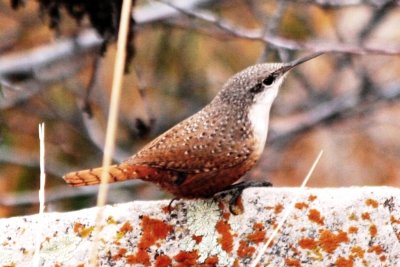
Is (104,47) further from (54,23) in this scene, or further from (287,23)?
(287,23)

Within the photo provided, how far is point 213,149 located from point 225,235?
344 mm

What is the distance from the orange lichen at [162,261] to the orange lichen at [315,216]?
44 cm

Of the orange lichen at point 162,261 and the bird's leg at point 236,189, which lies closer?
the orange lichen at point 162,261

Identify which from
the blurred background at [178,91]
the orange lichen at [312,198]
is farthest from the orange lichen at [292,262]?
the blurred background at [178,91]

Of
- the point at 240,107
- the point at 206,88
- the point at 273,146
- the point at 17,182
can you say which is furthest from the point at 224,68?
the point at 240,107

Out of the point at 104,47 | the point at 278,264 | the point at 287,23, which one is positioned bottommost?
the point at 278,264

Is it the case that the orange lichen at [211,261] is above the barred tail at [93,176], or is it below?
below

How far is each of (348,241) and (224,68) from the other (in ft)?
16.8

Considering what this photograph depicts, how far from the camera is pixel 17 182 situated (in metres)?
6.76

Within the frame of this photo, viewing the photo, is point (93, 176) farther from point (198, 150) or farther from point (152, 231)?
point (198, 150)

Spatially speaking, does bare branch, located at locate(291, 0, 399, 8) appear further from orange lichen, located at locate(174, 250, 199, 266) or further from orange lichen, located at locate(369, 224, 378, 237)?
orange lichen, located at locate(174, 250, 199, 266)

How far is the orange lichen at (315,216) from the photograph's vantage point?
2.87 meters

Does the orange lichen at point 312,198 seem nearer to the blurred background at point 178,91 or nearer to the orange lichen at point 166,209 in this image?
the orange lichen at point 166,209

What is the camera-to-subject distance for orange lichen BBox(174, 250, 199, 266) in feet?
9.35
